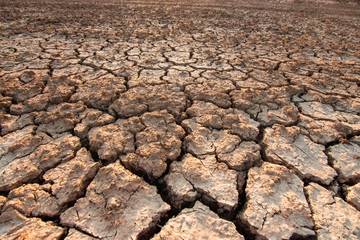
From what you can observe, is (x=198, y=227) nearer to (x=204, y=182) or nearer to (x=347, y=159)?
(x=204, y=182)

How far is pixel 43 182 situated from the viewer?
1.34 meters

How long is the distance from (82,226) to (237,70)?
2.47m

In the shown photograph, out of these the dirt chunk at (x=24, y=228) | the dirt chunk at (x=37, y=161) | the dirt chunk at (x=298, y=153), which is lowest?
the dirt chunk at (x=24, y=228)

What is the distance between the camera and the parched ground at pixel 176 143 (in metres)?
1.17

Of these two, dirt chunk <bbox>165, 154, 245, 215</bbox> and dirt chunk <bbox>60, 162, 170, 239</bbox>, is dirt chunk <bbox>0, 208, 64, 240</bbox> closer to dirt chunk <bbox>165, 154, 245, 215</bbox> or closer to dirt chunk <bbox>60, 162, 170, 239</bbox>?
dirt chunk <bbox>60, 162, 170, 239</bbox>

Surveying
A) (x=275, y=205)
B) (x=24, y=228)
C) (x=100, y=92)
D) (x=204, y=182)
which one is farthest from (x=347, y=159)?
(x=100, y=92)

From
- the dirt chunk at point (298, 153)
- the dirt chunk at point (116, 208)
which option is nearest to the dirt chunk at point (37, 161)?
the dirt chunk at point (116, 208)

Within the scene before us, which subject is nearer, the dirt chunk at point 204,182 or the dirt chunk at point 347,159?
the dirt chunk at point 204,182

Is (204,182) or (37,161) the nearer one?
(204,182)

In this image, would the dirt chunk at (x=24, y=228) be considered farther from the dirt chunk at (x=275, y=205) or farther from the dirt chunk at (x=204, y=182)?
the dirt chunk at (x=275, y=205)

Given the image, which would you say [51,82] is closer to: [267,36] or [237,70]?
[237,70]

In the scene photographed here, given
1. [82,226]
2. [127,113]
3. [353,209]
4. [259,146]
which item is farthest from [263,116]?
[82,226]

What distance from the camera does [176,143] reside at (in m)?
1.62

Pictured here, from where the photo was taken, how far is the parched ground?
117 centimetres
